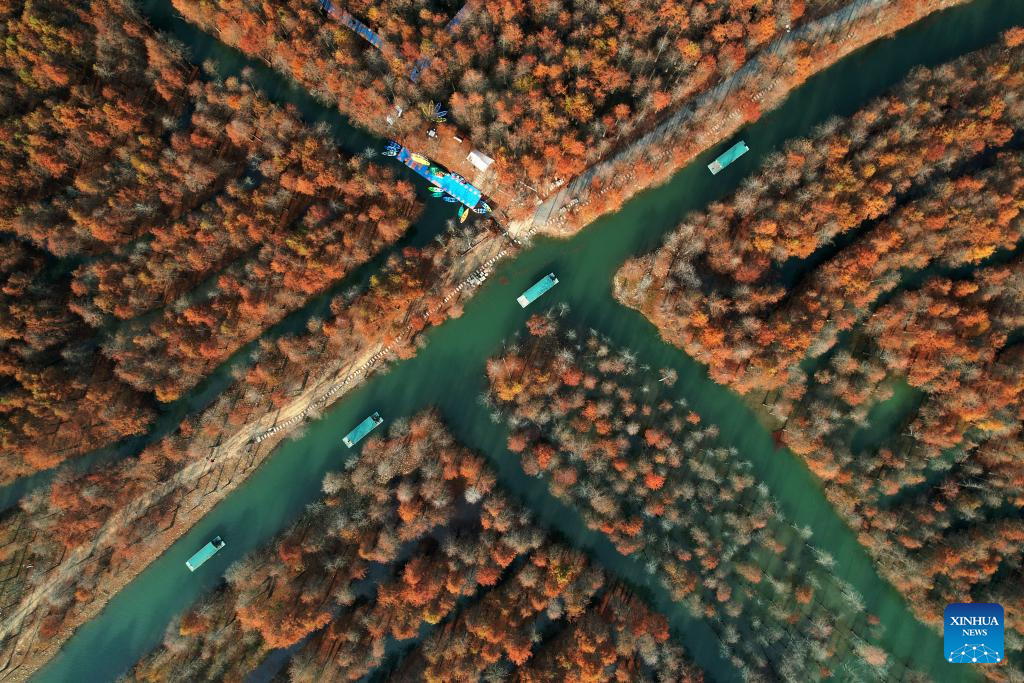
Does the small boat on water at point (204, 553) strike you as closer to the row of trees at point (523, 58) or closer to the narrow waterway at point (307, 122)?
the narrow waterway at point (307, 122)

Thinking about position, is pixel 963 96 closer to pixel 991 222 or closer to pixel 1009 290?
pixel 991 222

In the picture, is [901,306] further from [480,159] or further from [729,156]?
[480,159]

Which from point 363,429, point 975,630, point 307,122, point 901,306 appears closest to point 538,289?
point 363,429

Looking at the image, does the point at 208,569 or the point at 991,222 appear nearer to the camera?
the point at 991,222

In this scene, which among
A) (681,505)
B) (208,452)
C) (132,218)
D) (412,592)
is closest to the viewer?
(412,592)

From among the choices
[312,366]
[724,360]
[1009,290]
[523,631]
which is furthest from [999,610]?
[312,366]

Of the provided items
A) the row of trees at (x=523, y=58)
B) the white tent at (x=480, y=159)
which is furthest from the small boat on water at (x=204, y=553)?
the white tent at (x=480, y=159)

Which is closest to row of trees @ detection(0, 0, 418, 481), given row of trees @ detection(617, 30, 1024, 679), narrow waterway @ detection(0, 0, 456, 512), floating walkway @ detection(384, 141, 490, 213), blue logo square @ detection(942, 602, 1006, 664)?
narrow waterway @ detection(0, 0, 456, 512)
